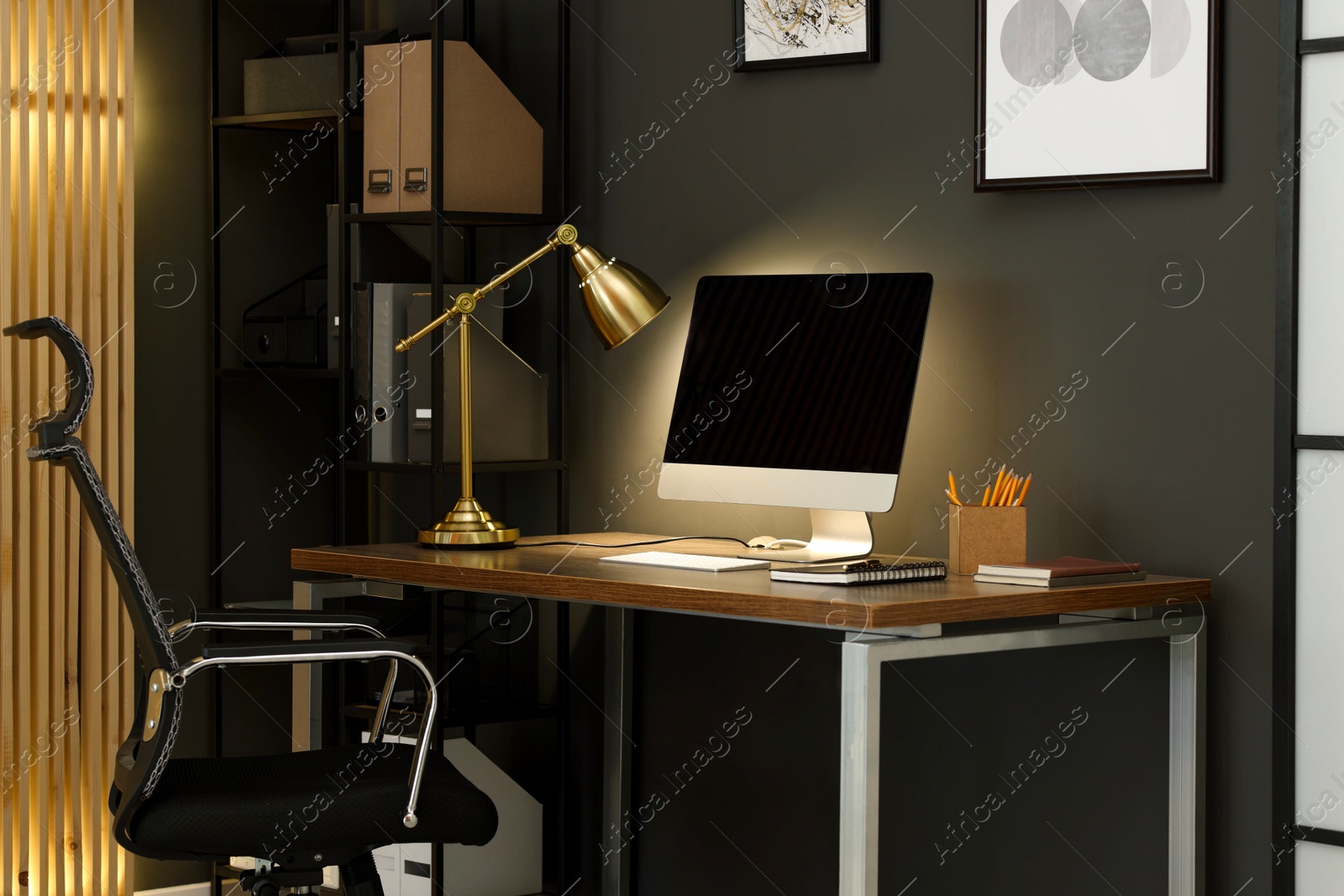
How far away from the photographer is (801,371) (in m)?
2.68

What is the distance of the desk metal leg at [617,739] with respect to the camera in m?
3.21

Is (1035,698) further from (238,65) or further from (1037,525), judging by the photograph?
(238,65)

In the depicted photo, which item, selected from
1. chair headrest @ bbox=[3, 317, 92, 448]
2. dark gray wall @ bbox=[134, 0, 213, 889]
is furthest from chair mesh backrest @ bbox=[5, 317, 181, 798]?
dark gray wall @ bbox=[134, 0, 213, 889]

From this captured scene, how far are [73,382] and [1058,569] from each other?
1.42m

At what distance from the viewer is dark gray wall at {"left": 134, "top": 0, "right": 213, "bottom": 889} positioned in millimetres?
3461

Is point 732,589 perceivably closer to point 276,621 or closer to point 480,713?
point 276,621

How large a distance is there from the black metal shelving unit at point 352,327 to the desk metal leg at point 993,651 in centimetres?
105

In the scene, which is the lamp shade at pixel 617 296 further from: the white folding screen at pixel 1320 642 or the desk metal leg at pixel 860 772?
the white folding screen at pixel 1320 642

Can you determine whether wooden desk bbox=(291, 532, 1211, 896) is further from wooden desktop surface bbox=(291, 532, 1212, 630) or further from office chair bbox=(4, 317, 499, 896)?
office chair bbox=(4, 317, 499, 896)

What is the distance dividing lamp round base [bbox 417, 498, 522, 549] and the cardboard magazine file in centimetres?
67

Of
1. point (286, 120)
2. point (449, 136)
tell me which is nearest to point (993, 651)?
point (449, 136)

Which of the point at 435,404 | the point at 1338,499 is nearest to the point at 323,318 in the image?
the point at 435,404

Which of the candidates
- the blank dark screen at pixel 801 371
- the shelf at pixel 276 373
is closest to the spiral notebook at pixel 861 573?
the blank dark screen at pixel 801 371

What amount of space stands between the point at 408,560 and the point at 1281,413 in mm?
1441
